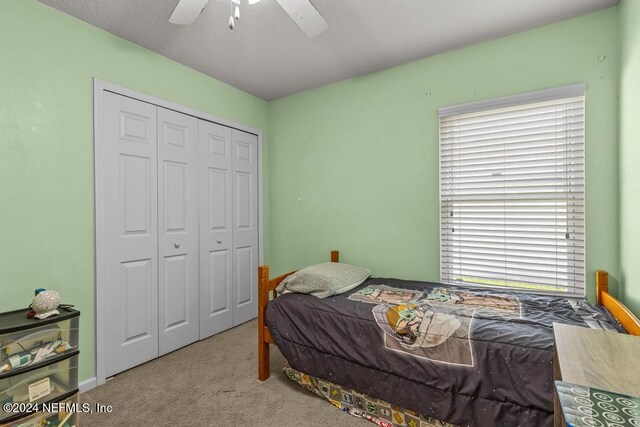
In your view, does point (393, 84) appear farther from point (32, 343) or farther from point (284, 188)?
point (32, 343)

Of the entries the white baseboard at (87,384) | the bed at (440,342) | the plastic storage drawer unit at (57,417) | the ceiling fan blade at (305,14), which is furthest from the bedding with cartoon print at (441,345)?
the ceiling fan blade at (305,14)

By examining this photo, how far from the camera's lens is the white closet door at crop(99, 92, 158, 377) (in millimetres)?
2258

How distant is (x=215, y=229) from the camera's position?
306 centimetres

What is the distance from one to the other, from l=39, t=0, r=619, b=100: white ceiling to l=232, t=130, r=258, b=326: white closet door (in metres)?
0.82

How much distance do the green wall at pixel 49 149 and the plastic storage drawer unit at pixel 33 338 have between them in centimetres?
34

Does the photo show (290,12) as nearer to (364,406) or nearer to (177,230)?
(177,230)

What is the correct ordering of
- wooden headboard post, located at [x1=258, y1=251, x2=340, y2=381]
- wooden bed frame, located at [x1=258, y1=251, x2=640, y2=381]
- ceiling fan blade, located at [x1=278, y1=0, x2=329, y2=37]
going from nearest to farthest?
wooden bed frame, located at [x1=258, y1=251, x2=640, y2=381] → ceiling fan blade, located at [x1=278, y1=0, x2=329, y2=37] → wooden headboard post, located at [x1=258, y1=251, x2=340, y2=381]

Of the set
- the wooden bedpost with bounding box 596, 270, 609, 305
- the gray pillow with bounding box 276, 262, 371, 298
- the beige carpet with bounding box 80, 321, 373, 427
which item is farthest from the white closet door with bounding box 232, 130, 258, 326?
the wooden bedpost with bounding box 596, 270, 609, 305

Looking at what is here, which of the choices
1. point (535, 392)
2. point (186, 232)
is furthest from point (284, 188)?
point (535, 392)

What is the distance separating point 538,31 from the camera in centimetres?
221

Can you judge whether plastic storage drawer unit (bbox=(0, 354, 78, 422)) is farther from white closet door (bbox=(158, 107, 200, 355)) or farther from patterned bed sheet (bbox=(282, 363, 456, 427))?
patterned bed sheet (bbox=(282, 363, 456, 427))

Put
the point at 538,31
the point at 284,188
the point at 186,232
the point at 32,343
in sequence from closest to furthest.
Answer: the point at 32,343
the point at 538,31
the point at 186,232
the point at 284,188

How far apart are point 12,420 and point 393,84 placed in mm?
3332

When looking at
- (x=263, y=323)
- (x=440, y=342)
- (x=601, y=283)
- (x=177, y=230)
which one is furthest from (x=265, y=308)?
(x=601, y=283)
